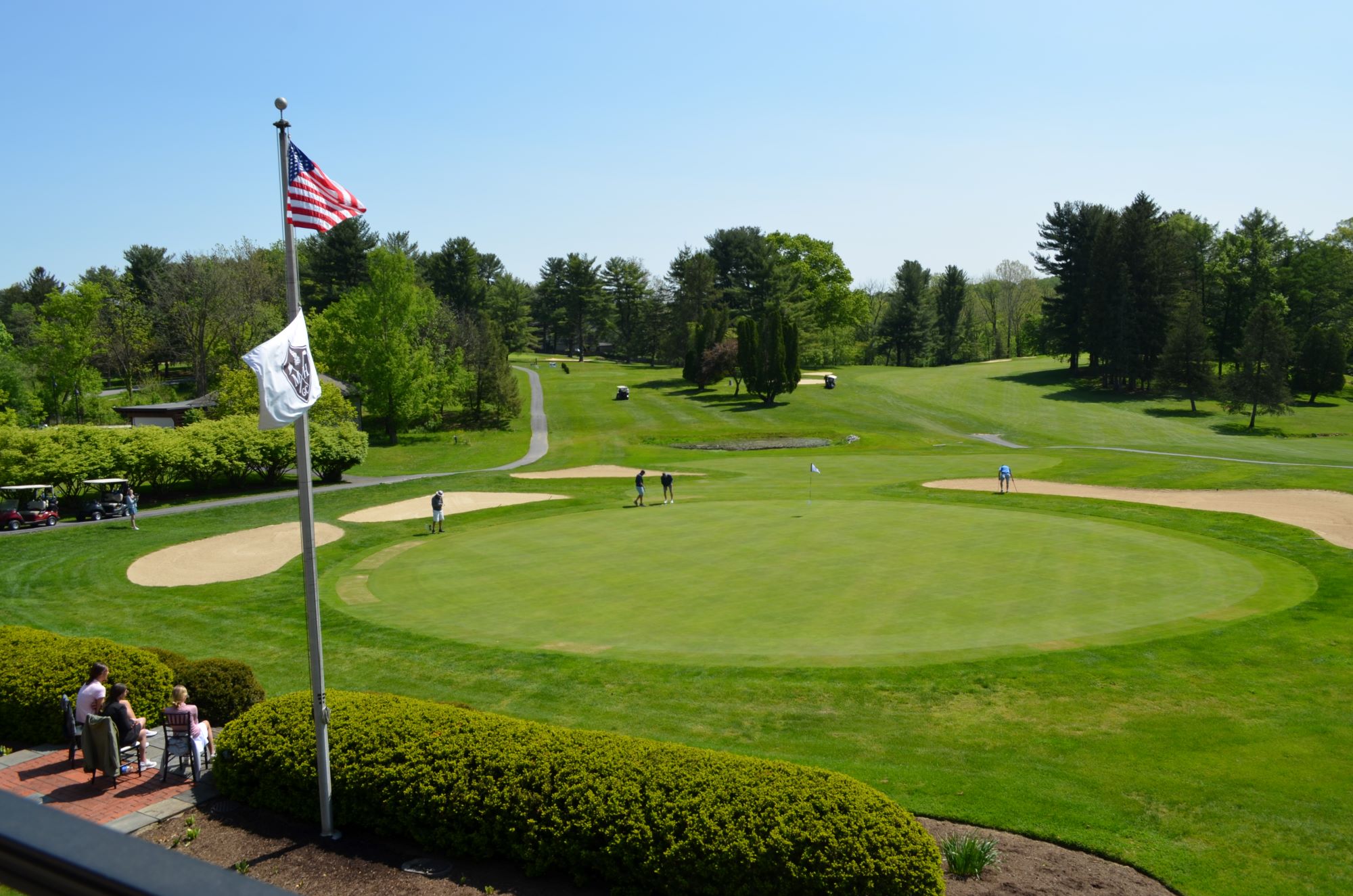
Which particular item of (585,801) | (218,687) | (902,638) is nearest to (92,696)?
(218,687)

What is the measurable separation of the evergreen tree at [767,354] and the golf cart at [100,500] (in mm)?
58206

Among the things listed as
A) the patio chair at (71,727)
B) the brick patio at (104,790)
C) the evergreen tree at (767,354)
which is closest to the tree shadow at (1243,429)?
the evergreen tree at (767,354)

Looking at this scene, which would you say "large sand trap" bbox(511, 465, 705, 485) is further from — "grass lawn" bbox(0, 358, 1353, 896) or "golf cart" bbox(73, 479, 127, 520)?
"golf cart" bbox(73, 479, 127, 520)

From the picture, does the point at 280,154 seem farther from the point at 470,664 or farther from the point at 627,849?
the point at 470,664

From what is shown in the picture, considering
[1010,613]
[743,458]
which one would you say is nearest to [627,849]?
[1010,613]

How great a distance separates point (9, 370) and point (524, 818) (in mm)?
83461

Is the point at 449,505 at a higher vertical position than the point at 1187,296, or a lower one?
lower

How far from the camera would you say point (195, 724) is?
566 inches

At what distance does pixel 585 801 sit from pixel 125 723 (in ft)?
26.3

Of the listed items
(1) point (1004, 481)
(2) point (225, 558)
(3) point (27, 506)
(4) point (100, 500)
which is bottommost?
(2) point (225, 558)

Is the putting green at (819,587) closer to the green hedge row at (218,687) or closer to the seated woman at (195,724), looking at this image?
the green hedge row at (218,687)

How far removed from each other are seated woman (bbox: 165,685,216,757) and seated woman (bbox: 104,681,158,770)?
56 centimetres

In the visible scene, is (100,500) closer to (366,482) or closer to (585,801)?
(366,482)

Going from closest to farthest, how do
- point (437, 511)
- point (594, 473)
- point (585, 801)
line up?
point (585, 801) < point (437, 511) < point (594, 473)
